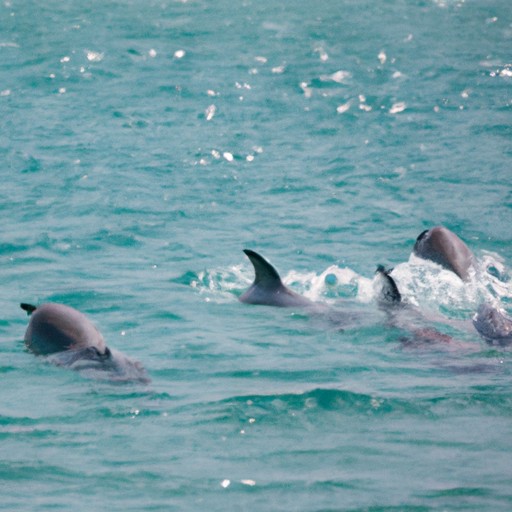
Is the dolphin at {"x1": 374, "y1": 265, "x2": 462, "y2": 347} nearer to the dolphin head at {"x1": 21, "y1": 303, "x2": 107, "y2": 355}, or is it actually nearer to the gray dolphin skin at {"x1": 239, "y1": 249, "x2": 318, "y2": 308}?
the gray dolphin skin at {"x1": 239, "y1": 249, "x2": 318, "y2": 308}

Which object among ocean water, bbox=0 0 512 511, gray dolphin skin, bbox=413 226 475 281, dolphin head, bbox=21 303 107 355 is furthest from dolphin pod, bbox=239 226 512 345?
dolphin head, bbox=21 303 107 355

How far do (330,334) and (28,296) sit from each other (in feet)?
12.1

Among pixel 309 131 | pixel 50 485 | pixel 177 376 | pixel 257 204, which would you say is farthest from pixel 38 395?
pixel 309 131

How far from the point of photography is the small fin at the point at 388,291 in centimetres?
1104

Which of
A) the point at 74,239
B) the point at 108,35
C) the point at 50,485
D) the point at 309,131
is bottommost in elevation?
the point at 50,485

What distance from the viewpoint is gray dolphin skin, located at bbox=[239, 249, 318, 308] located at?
11.3 m

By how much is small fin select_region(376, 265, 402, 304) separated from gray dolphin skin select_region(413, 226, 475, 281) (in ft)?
3.99

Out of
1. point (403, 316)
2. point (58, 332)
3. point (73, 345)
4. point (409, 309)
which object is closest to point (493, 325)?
point (403, 316)

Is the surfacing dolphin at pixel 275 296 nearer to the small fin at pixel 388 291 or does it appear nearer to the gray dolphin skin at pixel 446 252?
the small fin at pixel 388 291

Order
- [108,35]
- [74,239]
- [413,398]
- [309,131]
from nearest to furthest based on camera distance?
[413,398], [74,239], [309,131], [108,35]

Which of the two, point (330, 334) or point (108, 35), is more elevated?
point (108, 35)

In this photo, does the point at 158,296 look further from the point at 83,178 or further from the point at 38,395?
the point at 83,178

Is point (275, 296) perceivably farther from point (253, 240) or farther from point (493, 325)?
point (253, 240)

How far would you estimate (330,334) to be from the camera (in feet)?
33.9
